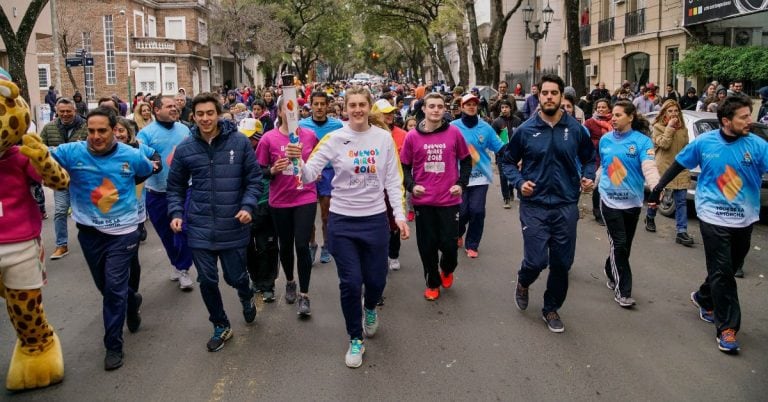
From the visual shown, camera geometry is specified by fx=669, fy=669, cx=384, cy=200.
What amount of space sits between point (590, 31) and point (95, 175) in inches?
1172

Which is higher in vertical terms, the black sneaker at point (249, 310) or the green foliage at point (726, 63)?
the green foliage at point (726, 63)

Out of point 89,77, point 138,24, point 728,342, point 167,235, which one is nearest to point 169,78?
point 138,24

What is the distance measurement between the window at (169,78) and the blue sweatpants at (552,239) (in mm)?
46978

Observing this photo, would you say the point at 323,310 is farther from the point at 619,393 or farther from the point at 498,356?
the point at 619,393

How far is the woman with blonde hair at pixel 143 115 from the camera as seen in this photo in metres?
9.93

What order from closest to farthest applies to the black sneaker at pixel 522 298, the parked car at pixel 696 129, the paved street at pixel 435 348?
the paved street at pixel 435 348
the black sneaker at pixel 522 298
the parked car at pixel 696 129

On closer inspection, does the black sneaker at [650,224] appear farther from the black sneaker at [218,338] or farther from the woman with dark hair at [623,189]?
the black sneaker at [218,338]

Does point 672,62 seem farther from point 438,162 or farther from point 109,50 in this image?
point 109,50

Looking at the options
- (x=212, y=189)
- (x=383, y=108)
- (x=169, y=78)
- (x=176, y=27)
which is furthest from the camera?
(x=176, y=27)

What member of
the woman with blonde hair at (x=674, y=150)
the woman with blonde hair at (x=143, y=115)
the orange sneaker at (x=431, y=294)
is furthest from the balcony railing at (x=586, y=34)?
the orange sneaker at (x=431, y=294)

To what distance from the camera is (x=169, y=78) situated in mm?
49344

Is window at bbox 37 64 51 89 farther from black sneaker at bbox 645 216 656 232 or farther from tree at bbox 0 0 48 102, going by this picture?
black sneaker at bbox 645 216 656 232

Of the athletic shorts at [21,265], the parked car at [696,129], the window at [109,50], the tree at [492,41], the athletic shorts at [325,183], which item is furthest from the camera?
the window at [109,50]

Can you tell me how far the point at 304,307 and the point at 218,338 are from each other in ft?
2.92
